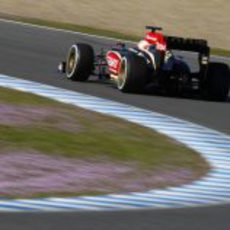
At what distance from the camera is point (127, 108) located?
15820 millimetres

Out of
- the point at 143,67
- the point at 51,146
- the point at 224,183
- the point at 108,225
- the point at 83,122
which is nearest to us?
the point at 108,225

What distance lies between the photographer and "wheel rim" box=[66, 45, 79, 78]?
18448 mm

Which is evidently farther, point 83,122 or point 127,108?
point 127,108

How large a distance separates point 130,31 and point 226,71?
1699 centimetres

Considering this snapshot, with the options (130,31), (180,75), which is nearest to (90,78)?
(180,75)

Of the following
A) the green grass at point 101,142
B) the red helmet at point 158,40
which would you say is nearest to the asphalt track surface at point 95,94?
the red helmet at point 158,40

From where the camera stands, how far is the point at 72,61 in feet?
61.5

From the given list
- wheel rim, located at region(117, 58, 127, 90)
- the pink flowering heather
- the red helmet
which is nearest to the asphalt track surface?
wheel rim, located at region(117, 58, 127, 90)

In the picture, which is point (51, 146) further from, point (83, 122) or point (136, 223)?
point (136, 223)

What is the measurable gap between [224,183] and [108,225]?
115 inches

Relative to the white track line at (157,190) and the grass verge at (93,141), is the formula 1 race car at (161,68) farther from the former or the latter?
the grass verge at (93,141)

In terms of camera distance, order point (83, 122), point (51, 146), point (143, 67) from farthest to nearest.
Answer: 1. point (143, 67)
2. point (83, 122)
3. point (51, 146)

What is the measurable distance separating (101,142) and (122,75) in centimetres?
521

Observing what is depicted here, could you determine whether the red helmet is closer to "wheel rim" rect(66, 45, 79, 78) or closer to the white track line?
"wheel rim" rect(66, 45, 79, 78)
